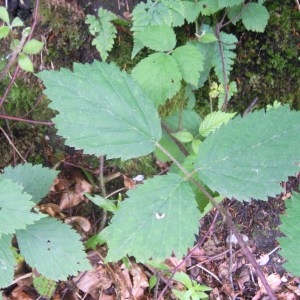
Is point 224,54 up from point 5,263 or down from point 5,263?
up

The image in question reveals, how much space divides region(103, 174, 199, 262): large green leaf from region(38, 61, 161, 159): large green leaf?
19 centimetres

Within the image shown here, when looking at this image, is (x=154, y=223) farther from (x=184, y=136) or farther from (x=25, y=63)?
(x=25, y=63)

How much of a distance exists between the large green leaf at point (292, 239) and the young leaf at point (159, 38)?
1047 millimetres

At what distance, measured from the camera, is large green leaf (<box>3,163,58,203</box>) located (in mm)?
2102

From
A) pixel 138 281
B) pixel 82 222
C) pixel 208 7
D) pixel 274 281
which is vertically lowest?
pixel 274 281

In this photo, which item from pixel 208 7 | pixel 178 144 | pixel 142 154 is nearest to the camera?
pixel 142 154

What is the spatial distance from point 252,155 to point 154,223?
47 cm

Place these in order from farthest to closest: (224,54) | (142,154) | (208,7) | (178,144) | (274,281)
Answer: (274,281), (224,54), (208,7), (178,144), (142,154)

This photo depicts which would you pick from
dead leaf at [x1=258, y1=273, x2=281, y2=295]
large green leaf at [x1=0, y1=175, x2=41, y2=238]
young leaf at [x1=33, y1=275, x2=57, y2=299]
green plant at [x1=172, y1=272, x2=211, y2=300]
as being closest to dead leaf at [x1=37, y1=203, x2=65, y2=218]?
young leaf at [x1=33, y1=275, x2=57, y2=299]

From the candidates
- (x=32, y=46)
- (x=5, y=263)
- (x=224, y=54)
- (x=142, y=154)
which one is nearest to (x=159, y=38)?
A: (x=224, y=54)

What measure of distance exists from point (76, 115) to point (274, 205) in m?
1.87

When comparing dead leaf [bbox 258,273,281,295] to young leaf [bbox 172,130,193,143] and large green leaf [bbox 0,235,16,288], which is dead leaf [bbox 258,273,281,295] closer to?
young leaf [bbox 172,130,193,143]

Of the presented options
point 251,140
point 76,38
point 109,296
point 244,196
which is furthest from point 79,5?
point 109,296

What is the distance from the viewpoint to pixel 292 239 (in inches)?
59.6
